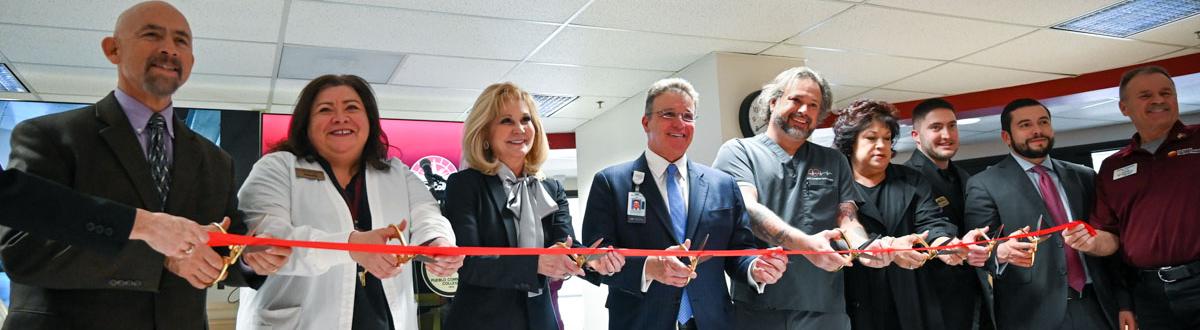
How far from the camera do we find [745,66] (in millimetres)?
5977

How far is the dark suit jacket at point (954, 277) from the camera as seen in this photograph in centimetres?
341

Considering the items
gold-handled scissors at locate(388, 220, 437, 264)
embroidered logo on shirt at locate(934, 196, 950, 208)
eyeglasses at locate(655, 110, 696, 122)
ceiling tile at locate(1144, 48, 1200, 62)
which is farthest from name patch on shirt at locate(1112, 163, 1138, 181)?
ceiling tile at locate(1144, 48, 1200, 62)

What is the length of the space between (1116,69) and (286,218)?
785 cm

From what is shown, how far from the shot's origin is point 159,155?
72.0 inches

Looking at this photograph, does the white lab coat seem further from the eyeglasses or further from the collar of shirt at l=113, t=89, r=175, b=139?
the eyeglasses

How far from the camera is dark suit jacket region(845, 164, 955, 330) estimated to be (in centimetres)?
318

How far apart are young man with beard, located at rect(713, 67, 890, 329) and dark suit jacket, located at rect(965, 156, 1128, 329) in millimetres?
920

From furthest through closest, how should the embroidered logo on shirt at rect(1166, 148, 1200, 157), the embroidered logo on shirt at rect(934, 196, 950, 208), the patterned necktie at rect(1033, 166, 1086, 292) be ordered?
the embroidered logo on shirt at rect(934, 196, 950, 208), the patterned necktie at rect(1033, 166, 1086, 292), the embroidered logo on shirt at rect(1166, 148, 1200, 157)

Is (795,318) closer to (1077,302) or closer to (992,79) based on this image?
(1077,302)

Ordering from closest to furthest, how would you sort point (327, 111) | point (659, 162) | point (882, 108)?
point (327, 111), point (659, 162), point (882, 108)

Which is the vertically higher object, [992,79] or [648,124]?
[992,79]

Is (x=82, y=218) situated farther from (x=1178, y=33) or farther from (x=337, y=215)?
(x=1178, y=33)

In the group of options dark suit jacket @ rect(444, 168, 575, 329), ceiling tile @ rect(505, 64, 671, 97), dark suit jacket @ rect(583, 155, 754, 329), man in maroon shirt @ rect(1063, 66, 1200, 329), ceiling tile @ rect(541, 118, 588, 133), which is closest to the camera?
dark suit jacket @ rect(444, 168, 575, 329)

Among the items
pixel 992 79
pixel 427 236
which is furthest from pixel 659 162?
pixel 992 79
